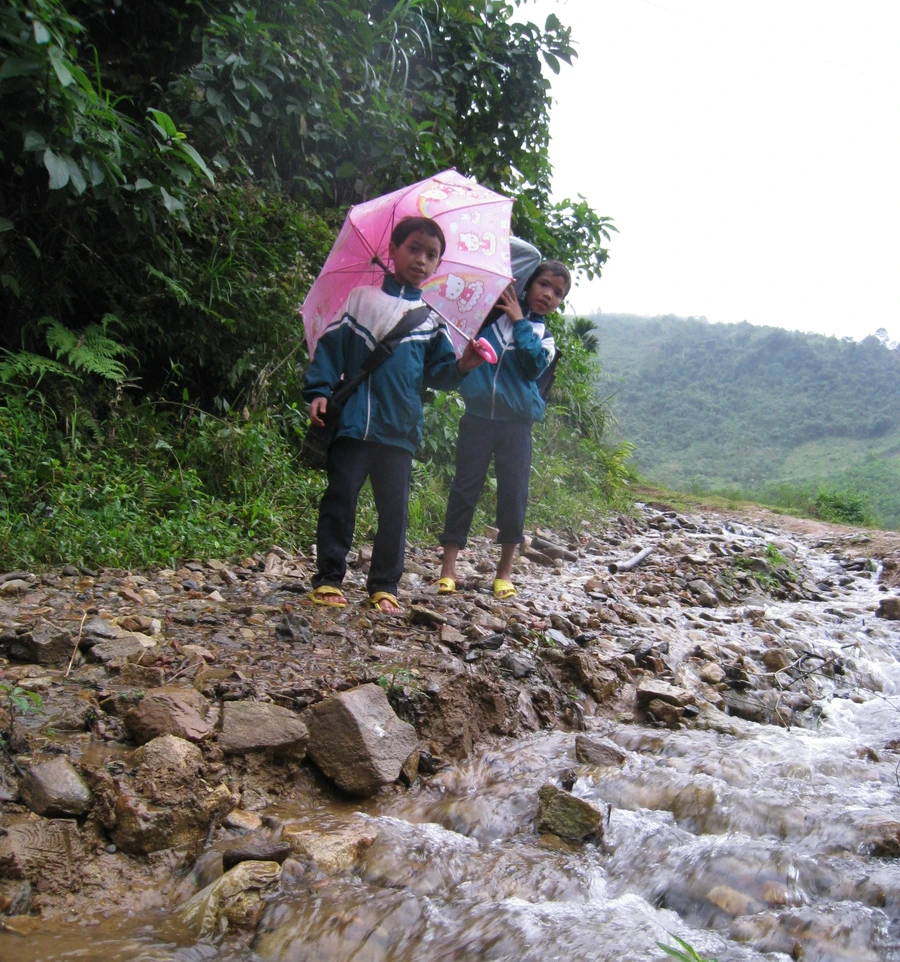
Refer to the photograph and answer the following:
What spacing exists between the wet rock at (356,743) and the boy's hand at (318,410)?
1323 mm

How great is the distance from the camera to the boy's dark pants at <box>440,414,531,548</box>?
13.5ft

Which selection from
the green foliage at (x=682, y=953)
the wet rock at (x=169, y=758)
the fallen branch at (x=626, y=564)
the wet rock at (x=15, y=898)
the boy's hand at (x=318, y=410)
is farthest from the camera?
the fallen branch at (x=626, y=564)

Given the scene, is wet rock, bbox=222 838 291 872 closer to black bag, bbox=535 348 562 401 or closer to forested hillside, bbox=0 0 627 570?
forested hillside, bbox=0 0 627 570

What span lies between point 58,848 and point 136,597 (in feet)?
5.65

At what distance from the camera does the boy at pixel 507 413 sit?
3.92m

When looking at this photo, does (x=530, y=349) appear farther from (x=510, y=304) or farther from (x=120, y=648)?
(x=120, y=648)

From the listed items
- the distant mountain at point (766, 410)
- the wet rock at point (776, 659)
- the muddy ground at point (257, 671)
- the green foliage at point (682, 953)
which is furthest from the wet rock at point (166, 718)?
the distant mountain at point (766, 410)

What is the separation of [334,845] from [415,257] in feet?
7.75

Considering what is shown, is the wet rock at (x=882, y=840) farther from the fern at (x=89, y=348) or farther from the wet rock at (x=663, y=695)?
the fern at (x=89, y=348)

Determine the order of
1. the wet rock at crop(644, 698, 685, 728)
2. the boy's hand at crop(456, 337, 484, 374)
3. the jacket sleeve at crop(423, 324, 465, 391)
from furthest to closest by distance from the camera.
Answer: the jacket sleeve at crop(423, 324, 465, 391), the boy's hand at crop(456, 337, 484, 374), the wet rock at crop(644, 698, 685, 728)

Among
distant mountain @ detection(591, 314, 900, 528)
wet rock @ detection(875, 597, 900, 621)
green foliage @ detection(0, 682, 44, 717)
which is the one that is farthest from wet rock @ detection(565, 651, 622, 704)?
distant mountain @ detection(591, 314, 900, 528)

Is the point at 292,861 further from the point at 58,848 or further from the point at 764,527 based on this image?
the point at 764,527

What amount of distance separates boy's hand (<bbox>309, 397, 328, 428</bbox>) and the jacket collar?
1.88 feet

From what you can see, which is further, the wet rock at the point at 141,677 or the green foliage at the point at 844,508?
the green foliage at the point at 844,508
